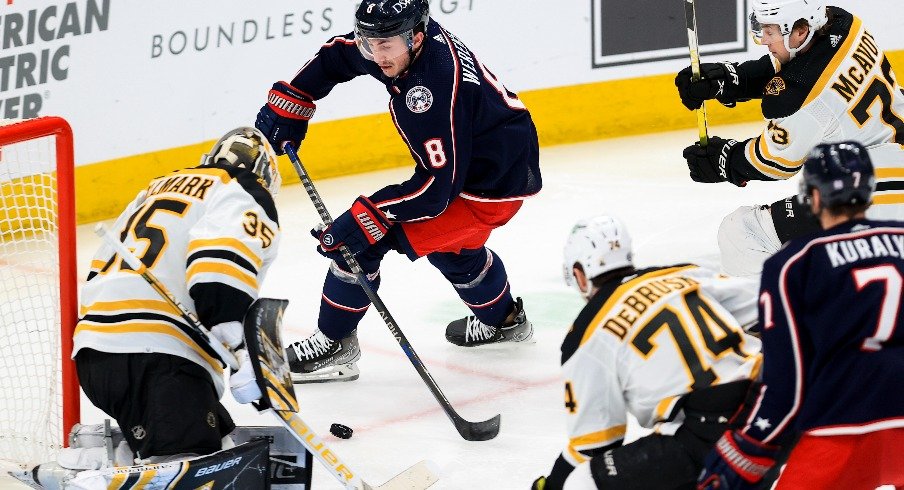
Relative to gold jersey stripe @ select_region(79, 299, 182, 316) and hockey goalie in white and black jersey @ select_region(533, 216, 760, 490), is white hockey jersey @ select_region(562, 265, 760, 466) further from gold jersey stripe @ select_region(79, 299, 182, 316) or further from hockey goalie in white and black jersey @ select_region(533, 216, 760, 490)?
gold jersey stripe @ select_region(79, 299, 182, 316)

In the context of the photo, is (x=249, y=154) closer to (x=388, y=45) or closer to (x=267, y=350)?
(x=267, y=350)

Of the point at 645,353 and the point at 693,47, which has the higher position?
the point at 693,47

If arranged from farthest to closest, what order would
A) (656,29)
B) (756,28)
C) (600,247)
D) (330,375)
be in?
(656,29)
(330,375)
(756,28)
(600,247)

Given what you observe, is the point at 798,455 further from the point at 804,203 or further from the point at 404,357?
the point at 404,357

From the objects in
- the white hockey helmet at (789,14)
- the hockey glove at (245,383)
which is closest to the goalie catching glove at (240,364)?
the hockey glove at (245,383)

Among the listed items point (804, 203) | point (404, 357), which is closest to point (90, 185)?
point (404, 357)

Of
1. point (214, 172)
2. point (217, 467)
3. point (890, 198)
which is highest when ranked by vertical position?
point (214, 172)

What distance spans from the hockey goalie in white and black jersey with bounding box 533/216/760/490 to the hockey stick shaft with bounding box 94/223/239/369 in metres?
0.80

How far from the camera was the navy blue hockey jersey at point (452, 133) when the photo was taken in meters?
3.62

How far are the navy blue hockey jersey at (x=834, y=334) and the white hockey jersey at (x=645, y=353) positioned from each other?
0.54 ft

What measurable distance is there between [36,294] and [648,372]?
2148 mm

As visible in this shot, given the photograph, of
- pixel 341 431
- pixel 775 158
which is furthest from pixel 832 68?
pixel 341 431

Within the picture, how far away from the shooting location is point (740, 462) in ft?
7.32

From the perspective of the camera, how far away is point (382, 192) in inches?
150
